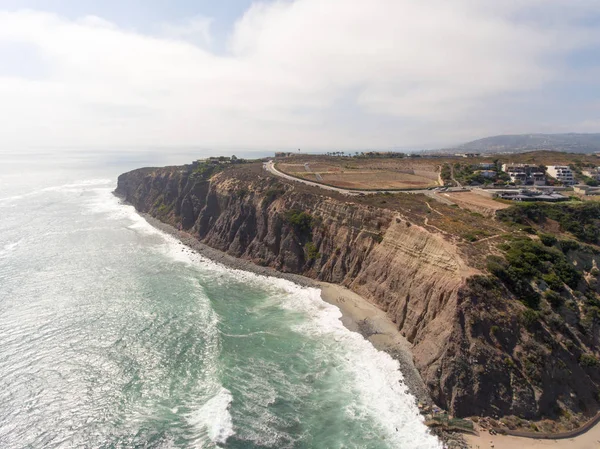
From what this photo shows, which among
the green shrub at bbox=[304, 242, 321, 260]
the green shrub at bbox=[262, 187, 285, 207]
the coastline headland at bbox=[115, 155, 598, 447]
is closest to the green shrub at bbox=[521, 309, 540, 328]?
the coastline headland at bbox=[115, 155, 598, 447]

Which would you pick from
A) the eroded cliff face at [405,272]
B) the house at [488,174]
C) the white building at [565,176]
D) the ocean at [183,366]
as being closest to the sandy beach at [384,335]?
the eroded cliff face at [405,272]

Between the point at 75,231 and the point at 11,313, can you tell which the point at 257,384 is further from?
the point at 75,231

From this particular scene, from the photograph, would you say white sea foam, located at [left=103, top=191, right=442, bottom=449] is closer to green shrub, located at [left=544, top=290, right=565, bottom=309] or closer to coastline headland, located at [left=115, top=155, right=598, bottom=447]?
coastline headland, located at [left=115, top=155, right=598, bottom=447]

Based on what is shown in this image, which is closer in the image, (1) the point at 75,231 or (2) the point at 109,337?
(2) the point at 109,337

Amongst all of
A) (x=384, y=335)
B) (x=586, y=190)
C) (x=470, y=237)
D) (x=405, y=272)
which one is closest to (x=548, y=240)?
(x=470, y=237)

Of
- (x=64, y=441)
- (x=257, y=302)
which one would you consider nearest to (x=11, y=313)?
(x=64, y=441)
